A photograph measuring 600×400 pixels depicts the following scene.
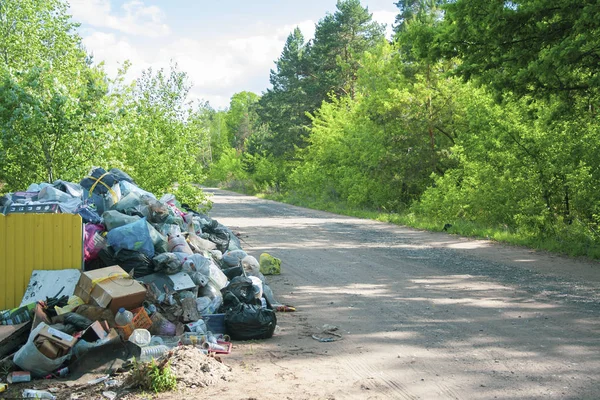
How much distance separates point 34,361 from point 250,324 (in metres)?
2.38

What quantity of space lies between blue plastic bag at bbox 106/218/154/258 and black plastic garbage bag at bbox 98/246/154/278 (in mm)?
67

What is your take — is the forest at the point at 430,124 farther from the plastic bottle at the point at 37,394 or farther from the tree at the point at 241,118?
the tree at the point at 241,118

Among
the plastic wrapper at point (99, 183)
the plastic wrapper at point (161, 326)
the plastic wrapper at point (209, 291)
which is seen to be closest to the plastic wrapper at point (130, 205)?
the plastic wrapper at point (99, 183)

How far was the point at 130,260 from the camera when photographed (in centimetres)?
754

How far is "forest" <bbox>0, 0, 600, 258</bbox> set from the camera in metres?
10.6

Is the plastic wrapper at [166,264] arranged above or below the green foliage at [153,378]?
above

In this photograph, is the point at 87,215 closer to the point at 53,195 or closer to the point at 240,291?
the point at 53,195

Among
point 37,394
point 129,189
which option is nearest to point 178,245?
point 129,189

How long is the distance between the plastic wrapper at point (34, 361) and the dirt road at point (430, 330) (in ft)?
5.18

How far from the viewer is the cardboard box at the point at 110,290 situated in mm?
6301

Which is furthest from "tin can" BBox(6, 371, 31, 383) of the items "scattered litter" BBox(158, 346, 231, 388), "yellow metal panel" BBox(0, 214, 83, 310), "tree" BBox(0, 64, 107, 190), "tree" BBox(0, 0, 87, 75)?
"tree" BBox(0, 0, 87, 75)

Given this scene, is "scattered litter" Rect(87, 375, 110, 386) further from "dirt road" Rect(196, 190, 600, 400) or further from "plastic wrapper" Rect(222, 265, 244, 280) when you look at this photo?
"plastic wrapper" Rect(222, 265, 244, 280)

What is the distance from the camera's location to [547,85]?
37.0 feet

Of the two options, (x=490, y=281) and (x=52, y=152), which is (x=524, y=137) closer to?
(x=490, y=281)
